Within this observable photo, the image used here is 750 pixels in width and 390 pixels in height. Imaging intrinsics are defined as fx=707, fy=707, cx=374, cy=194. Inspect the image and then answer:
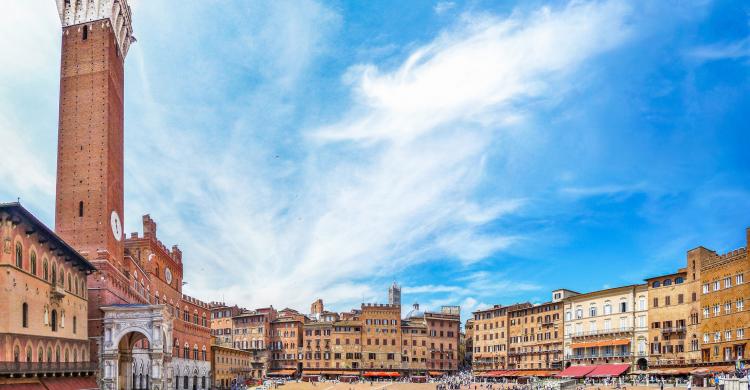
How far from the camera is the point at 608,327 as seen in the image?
3521 inches

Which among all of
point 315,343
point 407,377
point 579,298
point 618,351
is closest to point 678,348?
point 618,351

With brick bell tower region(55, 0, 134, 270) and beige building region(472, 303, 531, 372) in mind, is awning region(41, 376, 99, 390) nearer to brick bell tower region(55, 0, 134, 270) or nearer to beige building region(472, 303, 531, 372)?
brick bell tower region(55, 0, 134, 270)

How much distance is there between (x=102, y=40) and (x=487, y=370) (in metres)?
78.0

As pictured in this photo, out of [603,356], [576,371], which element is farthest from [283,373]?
[603,356]

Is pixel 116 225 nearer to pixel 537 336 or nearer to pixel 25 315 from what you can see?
pixel 25 315

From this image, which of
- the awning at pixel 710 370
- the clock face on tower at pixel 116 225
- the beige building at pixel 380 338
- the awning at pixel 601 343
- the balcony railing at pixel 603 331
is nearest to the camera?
the clock face on tower at pixel 116 225

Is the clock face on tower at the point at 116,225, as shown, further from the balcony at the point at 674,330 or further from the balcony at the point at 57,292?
the balcony at the point at 674,330

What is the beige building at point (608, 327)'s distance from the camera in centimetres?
8475

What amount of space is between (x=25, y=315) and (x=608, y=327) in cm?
7108

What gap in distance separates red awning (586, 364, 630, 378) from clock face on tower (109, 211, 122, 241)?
56640 mm

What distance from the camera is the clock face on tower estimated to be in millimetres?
58331

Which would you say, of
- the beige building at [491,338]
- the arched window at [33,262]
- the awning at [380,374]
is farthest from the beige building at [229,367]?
the arched window at [33,262]

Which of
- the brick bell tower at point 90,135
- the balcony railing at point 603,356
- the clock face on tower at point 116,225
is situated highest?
the brick bell tower at point 90,135

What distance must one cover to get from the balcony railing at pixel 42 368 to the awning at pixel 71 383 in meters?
0.57
